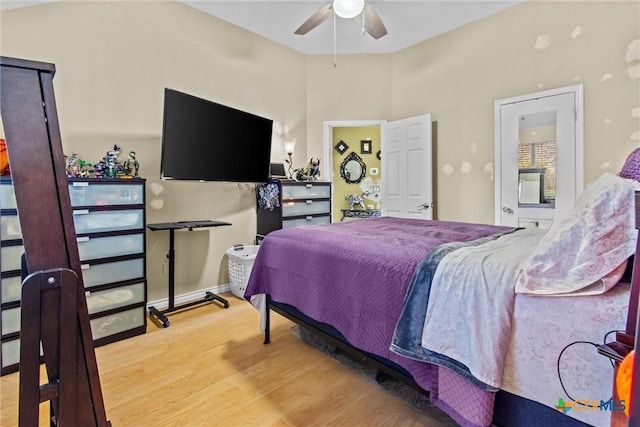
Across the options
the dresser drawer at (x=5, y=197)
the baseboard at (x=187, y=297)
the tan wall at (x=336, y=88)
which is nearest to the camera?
the dresser drawer at (x=5, y=197)

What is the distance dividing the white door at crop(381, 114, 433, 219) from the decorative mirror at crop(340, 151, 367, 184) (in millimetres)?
1824

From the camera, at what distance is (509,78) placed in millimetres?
3418

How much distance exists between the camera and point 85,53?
2590 mm

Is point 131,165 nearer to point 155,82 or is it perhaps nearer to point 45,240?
point 155,82

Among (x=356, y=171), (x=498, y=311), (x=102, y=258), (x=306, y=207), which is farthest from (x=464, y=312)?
(x=356, y=171)

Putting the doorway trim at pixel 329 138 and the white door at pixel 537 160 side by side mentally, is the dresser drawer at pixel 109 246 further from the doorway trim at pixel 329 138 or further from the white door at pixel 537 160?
the white door at pixel 537 160

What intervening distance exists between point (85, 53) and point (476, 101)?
12.6ft

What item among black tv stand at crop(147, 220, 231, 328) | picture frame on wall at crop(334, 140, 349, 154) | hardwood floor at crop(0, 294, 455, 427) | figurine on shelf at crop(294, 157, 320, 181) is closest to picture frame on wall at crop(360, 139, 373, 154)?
picture frame on wall at crop(334, 140, 349, 154)

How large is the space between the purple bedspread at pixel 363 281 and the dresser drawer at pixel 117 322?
3.22 feet

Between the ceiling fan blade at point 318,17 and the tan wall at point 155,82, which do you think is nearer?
the tan wall at point 155,82

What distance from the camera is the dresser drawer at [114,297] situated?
231cm

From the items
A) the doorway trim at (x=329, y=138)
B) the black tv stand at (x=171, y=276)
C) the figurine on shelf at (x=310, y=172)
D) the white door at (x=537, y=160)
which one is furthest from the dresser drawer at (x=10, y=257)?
the white door at (x=537, y=160)

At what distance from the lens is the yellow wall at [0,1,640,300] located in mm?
2617

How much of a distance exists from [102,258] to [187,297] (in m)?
1.07
